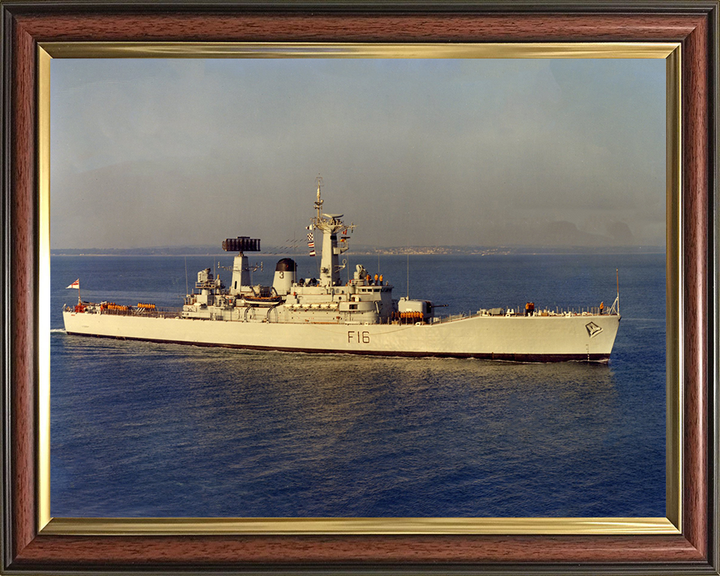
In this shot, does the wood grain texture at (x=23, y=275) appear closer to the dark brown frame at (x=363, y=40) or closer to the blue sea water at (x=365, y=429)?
the dark brown frame at (x=363, y=40)

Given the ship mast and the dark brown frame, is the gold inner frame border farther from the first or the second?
the ship mast

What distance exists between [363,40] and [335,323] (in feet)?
16.6

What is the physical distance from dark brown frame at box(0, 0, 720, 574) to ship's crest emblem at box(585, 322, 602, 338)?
89cm

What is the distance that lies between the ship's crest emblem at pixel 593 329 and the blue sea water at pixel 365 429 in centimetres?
16

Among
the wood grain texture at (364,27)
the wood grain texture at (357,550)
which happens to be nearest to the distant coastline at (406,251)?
the wood grain texture at (364,27)

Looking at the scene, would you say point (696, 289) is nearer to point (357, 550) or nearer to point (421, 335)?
point (357, 550)

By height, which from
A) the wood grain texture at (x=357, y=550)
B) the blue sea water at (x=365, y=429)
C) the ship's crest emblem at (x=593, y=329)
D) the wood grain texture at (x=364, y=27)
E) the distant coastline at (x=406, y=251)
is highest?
the wood grain texture at (x=364, y=27)

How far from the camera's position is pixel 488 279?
12.4ft

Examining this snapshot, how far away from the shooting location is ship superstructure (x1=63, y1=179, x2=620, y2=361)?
12.1 feet

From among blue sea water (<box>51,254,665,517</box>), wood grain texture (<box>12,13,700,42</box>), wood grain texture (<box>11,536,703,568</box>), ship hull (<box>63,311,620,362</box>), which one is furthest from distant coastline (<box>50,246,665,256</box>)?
wood grain texture (<box>11,536,703,568</box>)

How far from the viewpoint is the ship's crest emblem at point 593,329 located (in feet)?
11.8

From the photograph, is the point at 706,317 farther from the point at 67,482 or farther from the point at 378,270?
the point at 67,482

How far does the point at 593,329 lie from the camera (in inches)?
144

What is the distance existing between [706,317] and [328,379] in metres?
2.41
